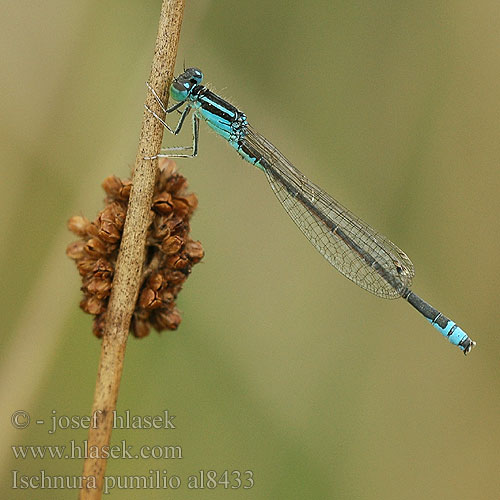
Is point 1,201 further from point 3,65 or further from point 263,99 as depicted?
point 263,99

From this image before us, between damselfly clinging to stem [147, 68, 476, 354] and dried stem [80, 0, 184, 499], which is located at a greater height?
damselfly clinging to stem [147, 68, 476, 354]

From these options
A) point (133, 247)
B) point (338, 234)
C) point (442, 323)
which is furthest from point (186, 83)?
point (442, 323)

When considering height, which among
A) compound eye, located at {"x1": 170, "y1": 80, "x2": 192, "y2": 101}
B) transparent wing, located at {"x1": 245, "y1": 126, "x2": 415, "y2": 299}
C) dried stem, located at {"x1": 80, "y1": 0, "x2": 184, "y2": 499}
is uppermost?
compound eye, located at {"x1": 170, "y1": 80, "x2": 192, "y2": 101}

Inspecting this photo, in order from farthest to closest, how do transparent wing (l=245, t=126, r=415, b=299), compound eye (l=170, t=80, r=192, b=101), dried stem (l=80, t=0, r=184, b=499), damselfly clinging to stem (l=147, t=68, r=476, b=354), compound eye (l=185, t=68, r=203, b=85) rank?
transparent wing (l=245, t=126, r=415, b=299), damselfly clinging to stem (l=147, t=68, r=476, b=354), compound eye (l=185, t=68, r=203, b=85), compound eye (l=170, t=80, r=192, b=101), dried stem (l=80, t=0, r=184, b=499)

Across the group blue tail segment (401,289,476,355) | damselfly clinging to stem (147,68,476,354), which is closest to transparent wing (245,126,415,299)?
damselfly clinging to stem (147,68,476,354)

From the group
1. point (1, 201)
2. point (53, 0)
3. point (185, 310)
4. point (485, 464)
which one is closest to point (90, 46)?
point (53, 0)

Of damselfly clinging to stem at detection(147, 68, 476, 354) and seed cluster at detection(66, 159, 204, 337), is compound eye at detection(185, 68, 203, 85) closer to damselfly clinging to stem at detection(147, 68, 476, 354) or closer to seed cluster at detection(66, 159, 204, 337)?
damselfly clinging to stem at detection(147, 68, 476, 354)
